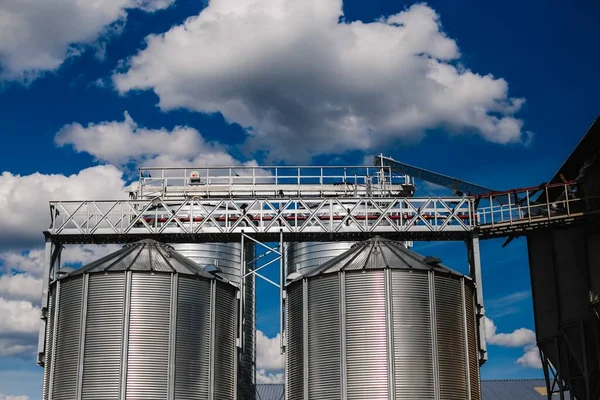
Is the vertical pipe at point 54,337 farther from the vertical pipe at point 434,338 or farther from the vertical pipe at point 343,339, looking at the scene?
the vertical pipe at point 434,338

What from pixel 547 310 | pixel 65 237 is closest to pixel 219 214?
pixel 65 237

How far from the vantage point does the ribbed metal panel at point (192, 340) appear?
1538 inches

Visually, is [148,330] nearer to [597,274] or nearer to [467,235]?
[467,235]

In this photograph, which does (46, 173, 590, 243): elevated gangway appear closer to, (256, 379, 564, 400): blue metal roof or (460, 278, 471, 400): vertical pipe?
(460, 278, 471, 400): vertical pipe

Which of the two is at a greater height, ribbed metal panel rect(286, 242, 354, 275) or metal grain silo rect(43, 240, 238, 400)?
ribbed metal panel rect(286, 242, 354, 275)

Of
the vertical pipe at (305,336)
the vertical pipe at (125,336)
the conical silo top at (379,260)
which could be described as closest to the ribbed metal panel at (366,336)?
the conical silo top at (379,260)

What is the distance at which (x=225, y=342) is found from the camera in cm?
4188

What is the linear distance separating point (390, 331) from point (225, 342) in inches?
361

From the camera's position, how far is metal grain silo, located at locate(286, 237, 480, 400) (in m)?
37.7

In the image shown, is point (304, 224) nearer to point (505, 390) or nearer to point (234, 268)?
point (234, 268)

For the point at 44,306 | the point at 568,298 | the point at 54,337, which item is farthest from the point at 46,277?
the point at 568,298

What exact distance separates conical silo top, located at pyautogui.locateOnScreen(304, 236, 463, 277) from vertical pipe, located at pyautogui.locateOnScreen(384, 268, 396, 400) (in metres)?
0.79

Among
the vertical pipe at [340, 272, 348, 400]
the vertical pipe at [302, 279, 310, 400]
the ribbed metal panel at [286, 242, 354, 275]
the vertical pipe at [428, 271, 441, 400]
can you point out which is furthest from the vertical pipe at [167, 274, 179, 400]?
the ribbed metal panel at [286, 242, 354, 275]

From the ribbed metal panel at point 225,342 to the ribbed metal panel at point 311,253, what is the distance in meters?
10.2
